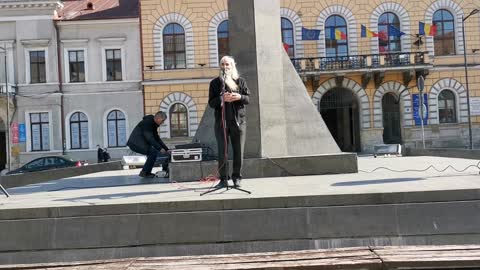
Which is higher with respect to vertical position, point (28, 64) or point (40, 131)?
point (28, 64)

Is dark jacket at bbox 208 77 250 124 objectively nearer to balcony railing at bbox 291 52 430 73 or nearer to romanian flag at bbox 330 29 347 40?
balcony railing at bbox 291 52 430 73

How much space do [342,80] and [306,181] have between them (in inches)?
1247

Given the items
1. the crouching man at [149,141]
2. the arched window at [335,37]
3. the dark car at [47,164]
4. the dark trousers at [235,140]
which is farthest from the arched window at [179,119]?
the dark trousers at [235,140]

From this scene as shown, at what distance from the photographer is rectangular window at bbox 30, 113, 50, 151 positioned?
129ft

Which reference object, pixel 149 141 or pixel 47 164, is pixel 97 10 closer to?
pixel 47 164

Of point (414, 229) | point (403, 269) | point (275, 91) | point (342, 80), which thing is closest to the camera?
point (403, 269)

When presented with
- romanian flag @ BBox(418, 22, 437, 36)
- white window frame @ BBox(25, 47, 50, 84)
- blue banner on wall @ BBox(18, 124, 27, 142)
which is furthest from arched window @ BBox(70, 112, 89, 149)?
romanian flag @ BBox(418, 22, 437, 36)

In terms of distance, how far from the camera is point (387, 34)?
39406mm

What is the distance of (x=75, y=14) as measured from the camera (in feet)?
135

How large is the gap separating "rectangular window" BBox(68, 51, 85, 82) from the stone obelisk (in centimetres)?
3223

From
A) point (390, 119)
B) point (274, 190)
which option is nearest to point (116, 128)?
point (390, 119)

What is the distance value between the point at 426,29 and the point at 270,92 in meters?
32.1

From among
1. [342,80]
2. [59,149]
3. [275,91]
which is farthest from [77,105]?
[275,91]

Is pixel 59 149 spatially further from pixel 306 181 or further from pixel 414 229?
pixel 414 229
